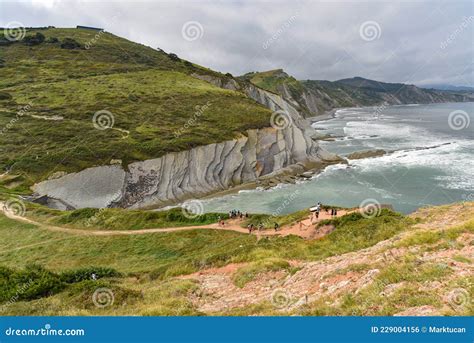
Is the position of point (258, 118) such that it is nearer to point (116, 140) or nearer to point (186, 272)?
point (116, 140)

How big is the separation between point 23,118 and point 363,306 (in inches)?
3006

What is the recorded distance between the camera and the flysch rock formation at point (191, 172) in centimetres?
5003

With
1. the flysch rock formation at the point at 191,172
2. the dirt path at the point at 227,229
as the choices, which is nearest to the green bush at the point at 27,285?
the dirt path at the point at 227,229

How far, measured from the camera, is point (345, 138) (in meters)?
113

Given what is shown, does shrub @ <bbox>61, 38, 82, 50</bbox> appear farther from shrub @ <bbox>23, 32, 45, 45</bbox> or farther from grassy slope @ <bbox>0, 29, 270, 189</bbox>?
shrub @ <bbox>23, 32, 45, 45</bbox>

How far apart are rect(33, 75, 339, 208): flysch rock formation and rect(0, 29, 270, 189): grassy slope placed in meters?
2.31

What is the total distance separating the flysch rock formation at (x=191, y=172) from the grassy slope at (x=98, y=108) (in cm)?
231

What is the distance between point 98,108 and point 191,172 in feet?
104

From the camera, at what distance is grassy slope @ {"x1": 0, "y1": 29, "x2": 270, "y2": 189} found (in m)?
56.8

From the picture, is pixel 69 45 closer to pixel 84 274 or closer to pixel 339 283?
pixel 84 274

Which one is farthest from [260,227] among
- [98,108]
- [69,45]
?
[69,45]

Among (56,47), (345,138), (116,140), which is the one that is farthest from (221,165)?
(56,47)

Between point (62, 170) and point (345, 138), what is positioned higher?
point (345, 138)

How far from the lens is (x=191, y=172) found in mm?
59156
